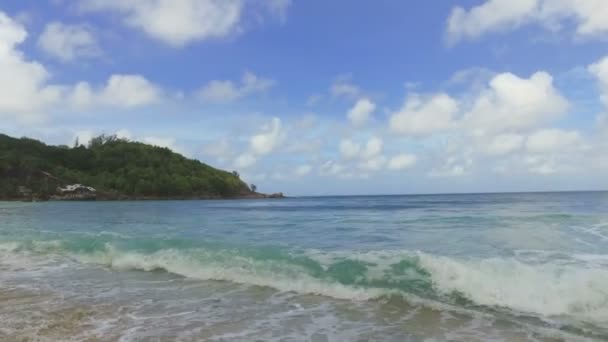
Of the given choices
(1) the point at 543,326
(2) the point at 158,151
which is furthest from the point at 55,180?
(1) the point at 543,326

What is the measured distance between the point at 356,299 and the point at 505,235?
41.0 feet

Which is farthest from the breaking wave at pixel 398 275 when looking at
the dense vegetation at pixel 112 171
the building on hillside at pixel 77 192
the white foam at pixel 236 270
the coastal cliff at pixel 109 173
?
the dense vegetation at pixel 112 171

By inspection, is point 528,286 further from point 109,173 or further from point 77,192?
point 109,173

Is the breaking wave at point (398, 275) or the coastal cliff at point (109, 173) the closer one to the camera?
the breaking wave at point (398, 275)

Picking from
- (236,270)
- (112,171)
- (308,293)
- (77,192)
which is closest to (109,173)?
(112,171)

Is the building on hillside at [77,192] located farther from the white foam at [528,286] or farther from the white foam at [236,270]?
the white foam at [528,286]

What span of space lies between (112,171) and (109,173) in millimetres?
4552

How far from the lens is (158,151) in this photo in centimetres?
15450

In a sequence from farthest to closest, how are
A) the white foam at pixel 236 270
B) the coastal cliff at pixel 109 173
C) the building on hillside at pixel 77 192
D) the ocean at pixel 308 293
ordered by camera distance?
the building on hillside at pixel 77 192, the coastal cliff at pixel 109 173, the white foam at pixel 236 270, the ocean at pixel 308 293

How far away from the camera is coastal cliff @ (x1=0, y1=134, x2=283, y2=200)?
4166 inches

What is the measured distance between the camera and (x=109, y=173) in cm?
12900

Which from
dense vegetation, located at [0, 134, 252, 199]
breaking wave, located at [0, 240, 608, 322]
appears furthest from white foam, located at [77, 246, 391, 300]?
dense vegetation, located at [0, 134, 252, 199]

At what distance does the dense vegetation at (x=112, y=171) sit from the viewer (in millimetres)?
106375

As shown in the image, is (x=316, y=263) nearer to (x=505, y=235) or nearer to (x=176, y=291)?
(x=176, y=291)
